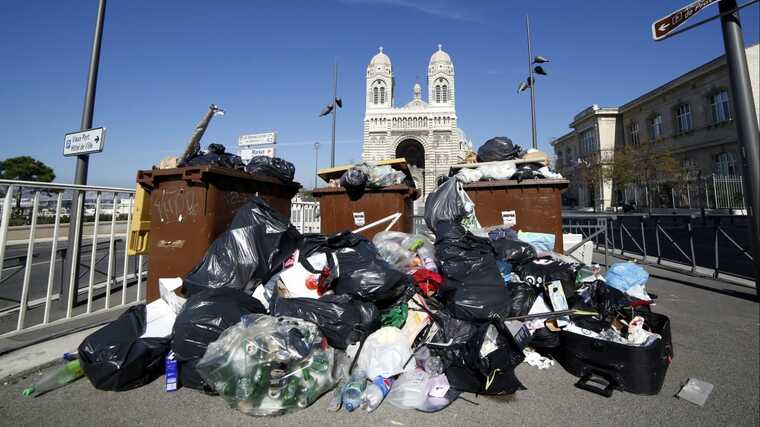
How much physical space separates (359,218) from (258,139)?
389 cm

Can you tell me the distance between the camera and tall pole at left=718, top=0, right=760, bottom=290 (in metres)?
3.78

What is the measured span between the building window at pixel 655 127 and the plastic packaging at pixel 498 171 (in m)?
33.1

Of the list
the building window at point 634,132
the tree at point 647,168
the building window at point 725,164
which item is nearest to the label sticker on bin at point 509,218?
the tree at point 647,168

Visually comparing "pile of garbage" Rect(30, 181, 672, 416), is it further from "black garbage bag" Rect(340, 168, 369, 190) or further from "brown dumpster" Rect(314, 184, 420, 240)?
"black garbage bag" Rect(340, 168, 369, 190)

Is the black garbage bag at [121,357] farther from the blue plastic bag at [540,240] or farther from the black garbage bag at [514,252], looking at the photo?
the blue plastic bag at [540,240]

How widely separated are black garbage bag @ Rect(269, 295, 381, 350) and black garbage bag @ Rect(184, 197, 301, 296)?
0.38 metres

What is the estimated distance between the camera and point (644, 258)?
22.3ft

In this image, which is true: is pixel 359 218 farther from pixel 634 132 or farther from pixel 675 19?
pixel 634 132

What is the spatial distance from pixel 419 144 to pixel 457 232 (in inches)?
1814

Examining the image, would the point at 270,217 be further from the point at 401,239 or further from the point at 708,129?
the point at 708,129

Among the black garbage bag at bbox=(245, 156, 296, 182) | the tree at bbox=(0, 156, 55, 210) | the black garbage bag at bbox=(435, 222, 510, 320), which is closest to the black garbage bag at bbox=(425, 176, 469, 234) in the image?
the black garbage bag at bbox=(435, 222, 510, 320)

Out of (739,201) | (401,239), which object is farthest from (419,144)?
(401,239)

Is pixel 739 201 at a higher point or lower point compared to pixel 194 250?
higher

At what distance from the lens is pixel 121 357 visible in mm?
1970
